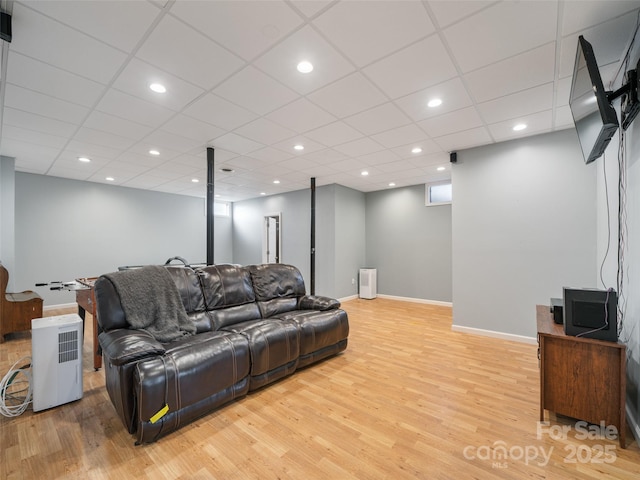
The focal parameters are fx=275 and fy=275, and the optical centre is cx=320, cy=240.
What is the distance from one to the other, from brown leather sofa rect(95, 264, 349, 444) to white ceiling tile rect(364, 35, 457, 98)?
2.49 metres

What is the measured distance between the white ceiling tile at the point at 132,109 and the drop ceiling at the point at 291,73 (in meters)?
0.02

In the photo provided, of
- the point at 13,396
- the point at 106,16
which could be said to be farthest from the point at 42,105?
the point at 13,396

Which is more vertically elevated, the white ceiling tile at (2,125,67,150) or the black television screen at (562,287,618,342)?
the white ceiling tile at (2,125,67,150)

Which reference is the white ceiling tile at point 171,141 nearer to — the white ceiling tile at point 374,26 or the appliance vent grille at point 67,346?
the appliance vent grille at point 67,346

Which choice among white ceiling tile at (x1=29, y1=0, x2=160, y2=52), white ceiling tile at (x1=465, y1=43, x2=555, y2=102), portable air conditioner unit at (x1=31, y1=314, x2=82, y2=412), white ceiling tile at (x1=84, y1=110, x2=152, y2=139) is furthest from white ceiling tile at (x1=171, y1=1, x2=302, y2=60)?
portable air conditioner unit at (x1=31, y1=314, x2=82, y2=412)

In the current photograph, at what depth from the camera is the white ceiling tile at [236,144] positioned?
386cm

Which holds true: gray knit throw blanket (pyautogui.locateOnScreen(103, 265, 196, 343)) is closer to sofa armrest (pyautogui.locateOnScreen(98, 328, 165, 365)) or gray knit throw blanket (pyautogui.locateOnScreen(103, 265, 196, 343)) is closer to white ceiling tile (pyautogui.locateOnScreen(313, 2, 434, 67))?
sofa armrest (pyautogui.locateOnScreen(98, 328, 165, 365))

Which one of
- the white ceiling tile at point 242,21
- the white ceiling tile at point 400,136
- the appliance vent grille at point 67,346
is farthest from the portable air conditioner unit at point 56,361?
the white ceiling tile at point 400,136

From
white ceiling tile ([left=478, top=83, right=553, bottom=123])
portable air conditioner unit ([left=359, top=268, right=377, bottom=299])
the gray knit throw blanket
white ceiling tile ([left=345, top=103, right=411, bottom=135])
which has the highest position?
white ceiling tile ([left=478, top=83, right=553, bottom=123])

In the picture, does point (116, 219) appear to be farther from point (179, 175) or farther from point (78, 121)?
point (78, 121)

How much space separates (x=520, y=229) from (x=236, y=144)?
4.24m

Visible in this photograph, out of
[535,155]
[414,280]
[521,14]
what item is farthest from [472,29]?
[414,280]

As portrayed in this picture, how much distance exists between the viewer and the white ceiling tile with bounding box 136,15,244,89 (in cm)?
193

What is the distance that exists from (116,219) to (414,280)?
7364 millimetres
